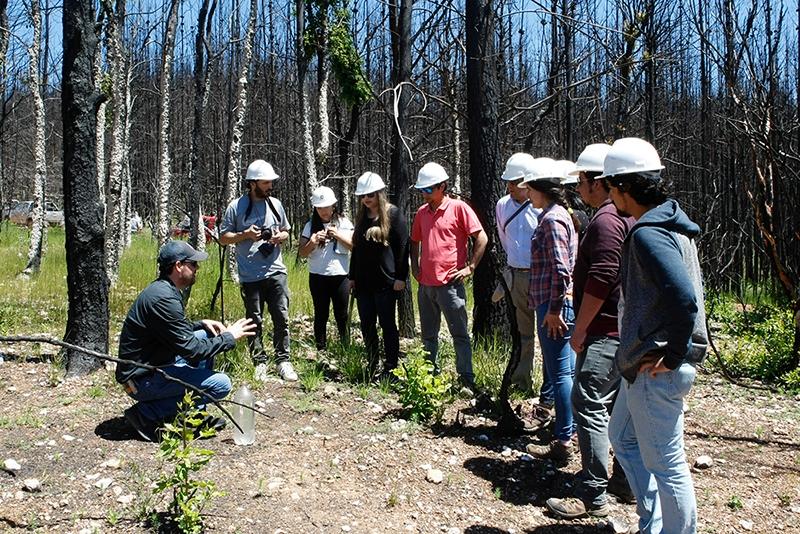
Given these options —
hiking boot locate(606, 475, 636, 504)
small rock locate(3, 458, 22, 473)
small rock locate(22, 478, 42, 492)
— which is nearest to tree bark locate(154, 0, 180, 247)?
small rock locate(3, 458, 22, 473)

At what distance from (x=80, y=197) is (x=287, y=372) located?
2183 mm

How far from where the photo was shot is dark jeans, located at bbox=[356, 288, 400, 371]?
5750 millimetres

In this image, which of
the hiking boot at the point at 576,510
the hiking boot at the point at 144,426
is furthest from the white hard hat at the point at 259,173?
the hiking boot at the point at 576,510

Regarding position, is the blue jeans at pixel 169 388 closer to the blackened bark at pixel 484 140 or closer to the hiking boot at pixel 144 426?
the hiking boot at pixel 144 426

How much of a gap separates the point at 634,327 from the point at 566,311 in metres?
1.48

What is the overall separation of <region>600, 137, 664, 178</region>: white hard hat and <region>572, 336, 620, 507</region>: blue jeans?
3.09 ft

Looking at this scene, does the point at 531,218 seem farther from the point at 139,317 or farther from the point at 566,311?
the point at 139,317

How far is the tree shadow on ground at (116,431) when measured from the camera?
4.56 meters

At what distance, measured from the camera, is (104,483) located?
3875 mm

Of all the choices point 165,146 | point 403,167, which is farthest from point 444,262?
point 165,146

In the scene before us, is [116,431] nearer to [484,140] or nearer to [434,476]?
[434,476]

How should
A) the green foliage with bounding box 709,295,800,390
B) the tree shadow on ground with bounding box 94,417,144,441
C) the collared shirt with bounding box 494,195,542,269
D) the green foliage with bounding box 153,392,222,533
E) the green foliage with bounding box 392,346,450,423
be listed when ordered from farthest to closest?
the green foliage with bounding box 709,295,800,390, the collared shirt with bounding box 494,195,542,269, the green foliage with bounding box 392,346,450,423, the tree shadow on ground with bounding box 94,417,144,441, the green foliage with bounding box 153,392,222,533

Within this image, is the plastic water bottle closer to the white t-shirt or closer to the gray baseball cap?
the gray baseball cap

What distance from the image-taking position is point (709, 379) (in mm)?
6824
